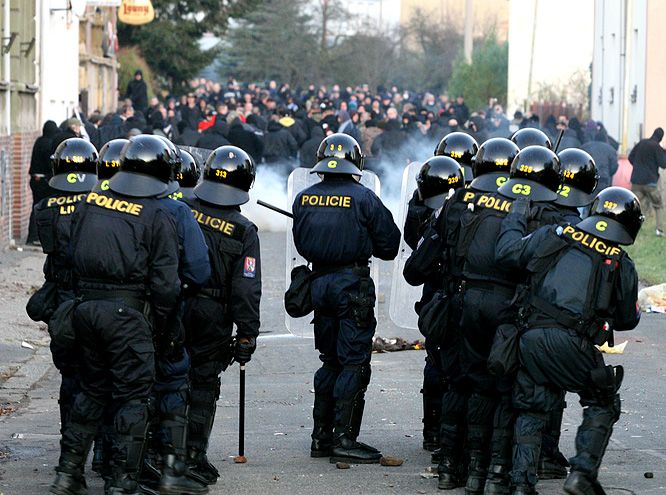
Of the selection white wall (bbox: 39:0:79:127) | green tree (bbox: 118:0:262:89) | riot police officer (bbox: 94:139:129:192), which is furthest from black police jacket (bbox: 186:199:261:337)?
green tree (bbox: 118:0:262:89)

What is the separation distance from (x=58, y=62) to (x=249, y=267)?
70.1ft

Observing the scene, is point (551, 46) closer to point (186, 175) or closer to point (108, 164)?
point (186, 175)

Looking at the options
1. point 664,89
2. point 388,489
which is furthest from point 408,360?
point 664,89

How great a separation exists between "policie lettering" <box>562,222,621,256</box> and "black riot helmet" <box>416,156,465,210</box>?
1512mm

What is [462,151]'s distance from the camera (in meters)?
8.80

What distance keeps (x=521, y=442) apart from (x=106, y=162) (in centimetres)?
263

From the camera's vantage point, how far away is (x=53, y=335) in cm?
693

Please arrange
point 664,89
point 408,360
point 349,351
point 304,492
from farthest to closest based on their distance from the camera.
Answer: point 664,89
point 408,360
point 349,351
point 304,492

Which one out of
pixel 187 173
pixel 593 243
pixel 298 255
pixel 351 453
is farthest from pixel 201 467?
pixel 298 255

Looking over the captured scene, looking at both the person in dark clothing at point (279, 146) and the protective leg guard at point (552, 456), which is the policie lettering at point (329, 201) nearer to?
the protective leg guard at point (552, 456)

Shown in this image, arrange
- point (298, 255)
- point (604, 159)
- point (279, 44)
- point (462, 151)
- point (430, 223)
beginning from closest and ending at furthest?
point (430, 223), point (462, 151), point (298, 255), point (604, 159), point (279, 44)

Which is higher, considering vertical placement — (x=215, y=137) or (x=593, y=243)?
(x=593, y=243)

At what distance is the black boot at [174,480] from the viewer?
23.5 feet

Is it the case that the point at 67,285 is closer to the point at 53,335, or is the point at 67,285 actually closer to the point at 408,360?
the point at 53,335
